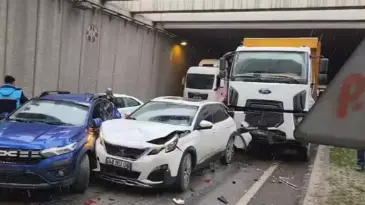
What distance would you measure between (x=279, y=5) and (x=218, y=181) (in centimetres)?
1062

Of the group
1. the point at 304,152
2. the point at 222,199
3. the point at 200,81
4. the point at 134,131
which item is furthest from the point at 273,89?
the point at 200,81

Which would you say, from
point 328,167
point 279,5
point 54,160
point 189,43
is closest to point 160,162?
point 54,160

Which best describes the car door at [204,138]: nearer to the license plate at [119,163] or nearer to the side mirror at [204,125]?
the side mirror at [204,125]

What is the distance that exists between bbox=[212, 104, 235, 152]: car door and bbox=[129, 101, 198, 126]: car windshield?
83cm

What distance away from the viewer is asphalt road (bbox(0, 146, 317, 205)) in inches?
238

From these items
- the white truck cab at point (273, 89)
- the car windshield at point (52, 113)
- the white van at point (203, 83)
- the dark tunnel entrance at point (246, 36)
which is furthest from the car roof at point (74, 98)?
the white van at point (203, 83)

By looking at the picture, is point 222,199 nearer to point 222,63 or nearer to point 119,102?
point 222,63

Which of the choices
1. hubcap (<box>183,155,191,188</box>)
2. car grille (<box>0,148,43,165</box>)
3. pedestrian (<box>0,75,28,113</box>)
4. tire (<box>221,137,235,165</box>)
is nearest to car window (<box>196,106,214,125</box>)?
hubcap (<box>183,155,191,188</box>)

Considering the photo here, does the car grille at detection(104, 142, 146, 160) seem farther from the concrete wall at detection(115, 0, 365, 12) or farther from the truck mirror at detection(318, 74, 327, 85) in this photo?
the concrete wall at detection(115, 0, 365, 12)

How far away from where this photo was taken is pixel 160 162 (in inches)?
250

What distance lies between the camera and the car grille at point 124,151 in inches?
250

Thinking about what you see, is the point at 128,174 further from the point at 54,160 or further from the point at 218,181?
the point at 218,181

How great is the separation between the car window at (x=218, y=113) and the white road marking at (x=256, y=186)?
1512 mm

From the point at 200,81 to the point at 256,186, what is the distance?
15550 mm
